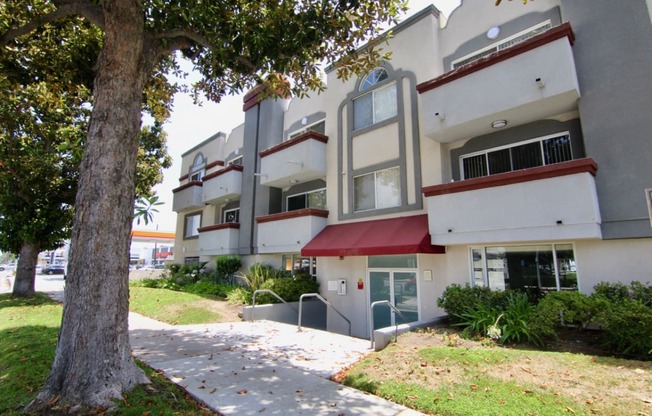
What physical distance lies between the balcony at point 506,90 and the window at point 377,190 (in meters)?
2.32

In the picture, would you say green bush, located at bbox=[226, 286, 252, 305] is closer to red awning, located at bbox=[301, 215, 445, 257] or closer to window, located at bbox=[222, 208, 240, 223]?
red awning, located at bbox=[301, 215, 445, 257]

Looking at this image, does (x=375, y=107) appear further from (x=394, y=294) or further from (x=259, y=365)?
(x=259, y=365)

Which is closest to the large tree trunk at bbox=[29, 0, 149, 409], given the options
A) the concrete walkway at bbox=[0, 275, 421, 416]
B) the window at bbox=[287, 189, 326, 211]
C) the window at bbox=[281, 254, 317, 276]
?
the concrete walkway at bbox=[0, 275, 421, 416]

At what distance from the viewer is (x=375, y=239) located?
1243 cm

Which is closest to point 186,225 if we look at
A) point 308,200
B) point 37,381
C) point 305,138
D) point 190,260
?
point 190,260

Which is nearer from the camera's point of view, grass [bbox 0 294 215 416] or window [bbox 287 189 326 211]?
grass [bbox 0 294 215 416]

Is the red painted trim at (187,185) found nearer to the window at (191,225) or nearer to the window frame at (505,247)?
the window at (191,225)

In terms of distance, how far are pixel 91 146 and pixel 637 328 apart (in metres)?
10.1

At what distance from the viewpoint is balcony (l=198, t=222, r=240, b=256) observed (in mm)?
20062

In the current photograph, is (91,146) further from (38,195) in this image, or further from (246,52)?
(38,195)

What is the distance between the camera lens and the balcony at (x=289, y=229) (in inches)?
604

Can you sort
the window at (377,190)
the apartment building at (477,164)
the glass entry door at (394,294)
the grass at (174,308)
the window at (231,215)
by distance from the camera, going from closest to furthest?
1. the apartment building at (477,164)
2. the glass entry door at (394,294)
3. the grass at (174,308)
4. the window at (377,190)
5. the window at (231,215)

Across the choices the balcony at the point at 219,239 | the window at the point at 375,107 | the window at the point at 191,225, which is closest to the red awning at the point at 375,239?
the window at the point at 375,107

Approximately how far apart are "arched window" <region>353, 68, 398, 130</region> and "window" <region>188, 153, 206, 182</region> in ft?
48.1
